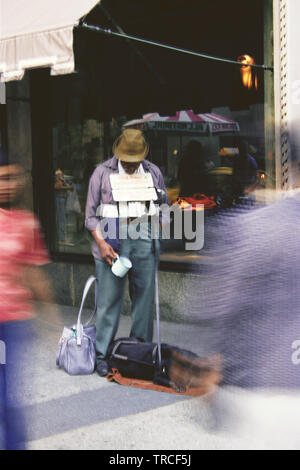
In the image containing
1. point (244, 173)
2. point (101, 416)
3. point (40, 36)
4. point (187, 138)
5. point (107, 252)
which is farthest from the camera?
point (187, 138)

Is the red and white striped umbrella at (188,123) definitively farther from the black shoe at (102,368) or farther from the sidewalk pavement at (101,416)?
the sidewalk pavement at (101,416)

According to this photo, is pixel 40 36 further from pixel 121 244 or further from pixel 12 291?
pixel 12 291

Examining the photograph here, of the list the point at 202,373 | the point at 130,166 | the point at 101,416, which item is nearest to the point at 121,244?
the point at 130,166

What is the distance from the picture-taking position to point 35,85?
7754 mm

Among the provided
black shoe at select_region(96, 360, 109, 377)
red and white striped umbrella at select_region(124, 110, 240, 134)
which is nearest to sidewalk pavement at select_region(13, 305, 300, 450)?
black shoe at select_region(96, 360, 109, 377)

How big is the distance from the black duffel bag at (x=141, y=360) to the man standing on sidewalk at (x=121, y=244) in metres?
0.21

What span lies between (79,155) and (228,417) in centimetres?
592

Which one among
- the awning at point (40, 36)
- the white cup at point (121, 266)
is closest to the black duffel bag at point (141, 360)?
the white cup at point (121, 266)

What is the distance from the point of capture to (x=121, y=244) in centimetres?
A: 475

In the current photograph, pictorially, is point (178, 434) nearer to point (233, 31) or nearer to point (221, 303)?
point (221, 303)

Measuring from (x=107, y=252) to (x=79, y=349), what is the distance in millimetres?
826

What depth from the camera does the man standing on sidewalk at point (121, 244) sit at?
185 inches

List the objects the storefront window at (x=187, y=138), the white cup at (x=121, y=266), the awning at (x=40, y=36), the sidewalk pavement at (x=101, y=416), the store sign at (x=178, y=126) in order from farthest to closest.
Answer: the store sign at (x=178, y=126)
the storefront window at (x=187, y=138)
the awning at (x=40, y=36)
the white cup at (x=121, y=266)
the sidewalk pavement at (x=101, y=416)

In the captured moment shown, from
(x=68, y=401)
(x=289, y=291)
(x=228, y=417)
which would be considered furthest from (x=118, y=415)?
(x=289, y=291)
